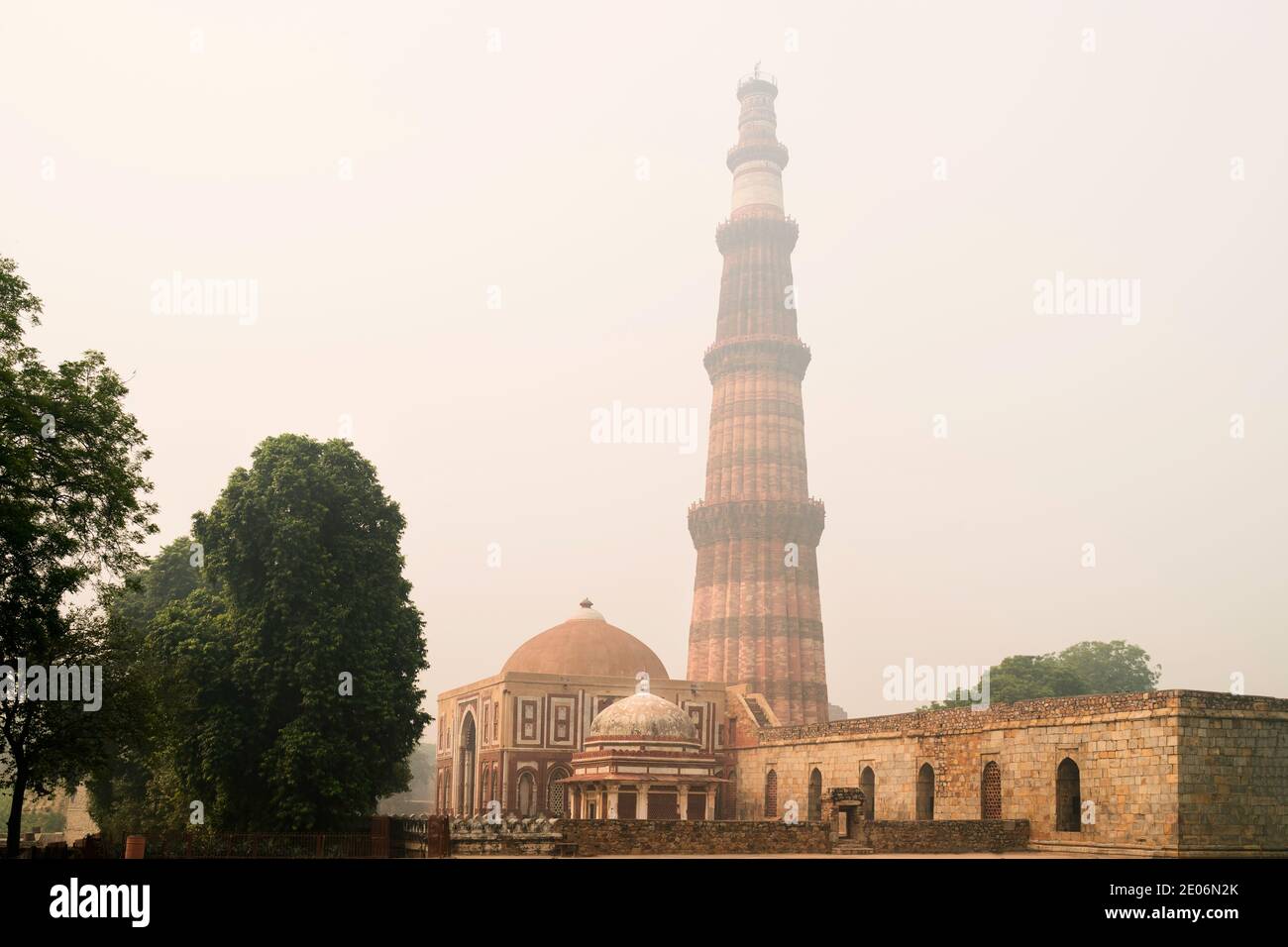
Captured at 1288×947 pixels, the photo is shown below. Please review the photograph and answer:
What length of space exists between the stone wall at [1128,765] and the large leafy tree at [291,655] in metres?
15.9

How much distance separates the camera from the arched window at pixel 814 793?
42806 millimetres

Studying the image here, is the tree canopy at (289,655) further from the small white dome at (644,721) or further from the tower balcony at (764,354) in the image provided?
the tower balcony at (764,354)

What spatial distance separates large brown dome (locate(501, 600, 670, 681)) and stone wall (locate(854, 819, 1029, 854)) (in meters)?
19.8

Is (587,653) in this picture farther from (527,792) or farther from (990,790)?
(990,790)

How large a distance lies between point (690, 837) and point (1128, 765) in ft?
35.6

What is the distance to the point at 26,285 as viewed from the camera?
24.6m

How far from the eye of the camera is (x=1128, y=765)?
29453 mm

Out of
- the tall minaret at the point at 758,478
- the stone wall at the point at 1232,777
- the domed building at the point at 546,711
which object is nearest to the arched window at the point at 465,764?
the domed building at the point at 546,711

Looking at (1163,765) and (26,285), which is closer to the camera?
(26,285)

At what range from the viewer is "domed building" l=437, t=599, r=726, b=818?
155 feet

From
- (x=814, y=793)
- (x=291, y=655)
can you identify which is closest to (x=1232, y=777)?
(x=814, y=793)
